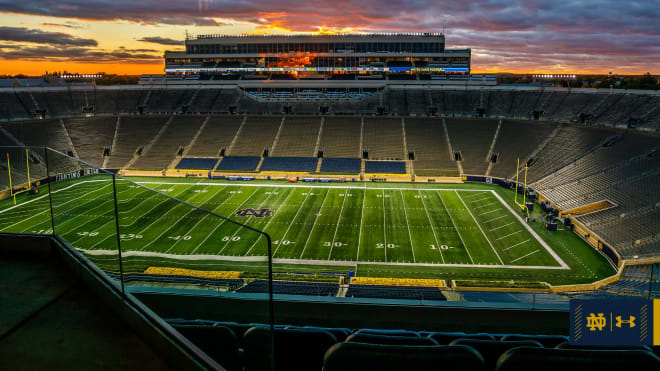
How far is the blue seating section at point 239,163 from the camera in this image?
40388mm

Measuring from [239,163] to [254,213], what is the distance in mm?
14796

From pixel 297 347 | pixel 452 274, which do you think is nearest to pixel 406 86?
pixel 452 274

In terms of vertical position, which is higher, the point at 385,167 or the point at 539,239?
the point at 385,167

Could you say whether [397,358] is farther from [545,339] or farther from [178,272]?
[178,272]

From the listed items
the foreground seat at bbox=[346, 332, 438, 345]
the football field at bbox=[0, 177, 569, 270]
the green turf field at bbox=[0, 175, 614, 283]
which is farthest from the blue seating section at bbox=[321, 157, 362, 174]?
the foreground seat at bbox=[346, 332, 438, 345]

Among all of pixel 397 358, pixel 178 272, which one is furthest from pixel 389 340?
pixel 178 272

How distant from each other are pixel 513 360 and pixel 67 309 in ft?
11.3

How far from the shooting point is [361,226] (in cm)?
2533

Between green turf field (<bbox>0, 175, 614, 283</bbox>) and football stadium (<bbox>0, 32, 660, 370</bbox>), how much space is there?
0.27 feet

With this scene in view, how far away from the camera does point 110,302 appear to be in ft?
10.5

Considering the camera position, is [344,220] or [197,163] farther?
[197,163]

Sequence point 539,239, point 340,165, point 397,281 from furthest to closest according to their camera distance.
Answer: point 340,165
point 539,239
point 397,281

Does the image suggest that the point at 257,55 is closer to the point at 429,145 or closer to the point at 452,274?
the point at 429,145

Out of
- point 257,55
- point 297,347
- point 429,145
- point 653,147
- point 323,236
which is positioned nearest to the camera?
point 297,347
